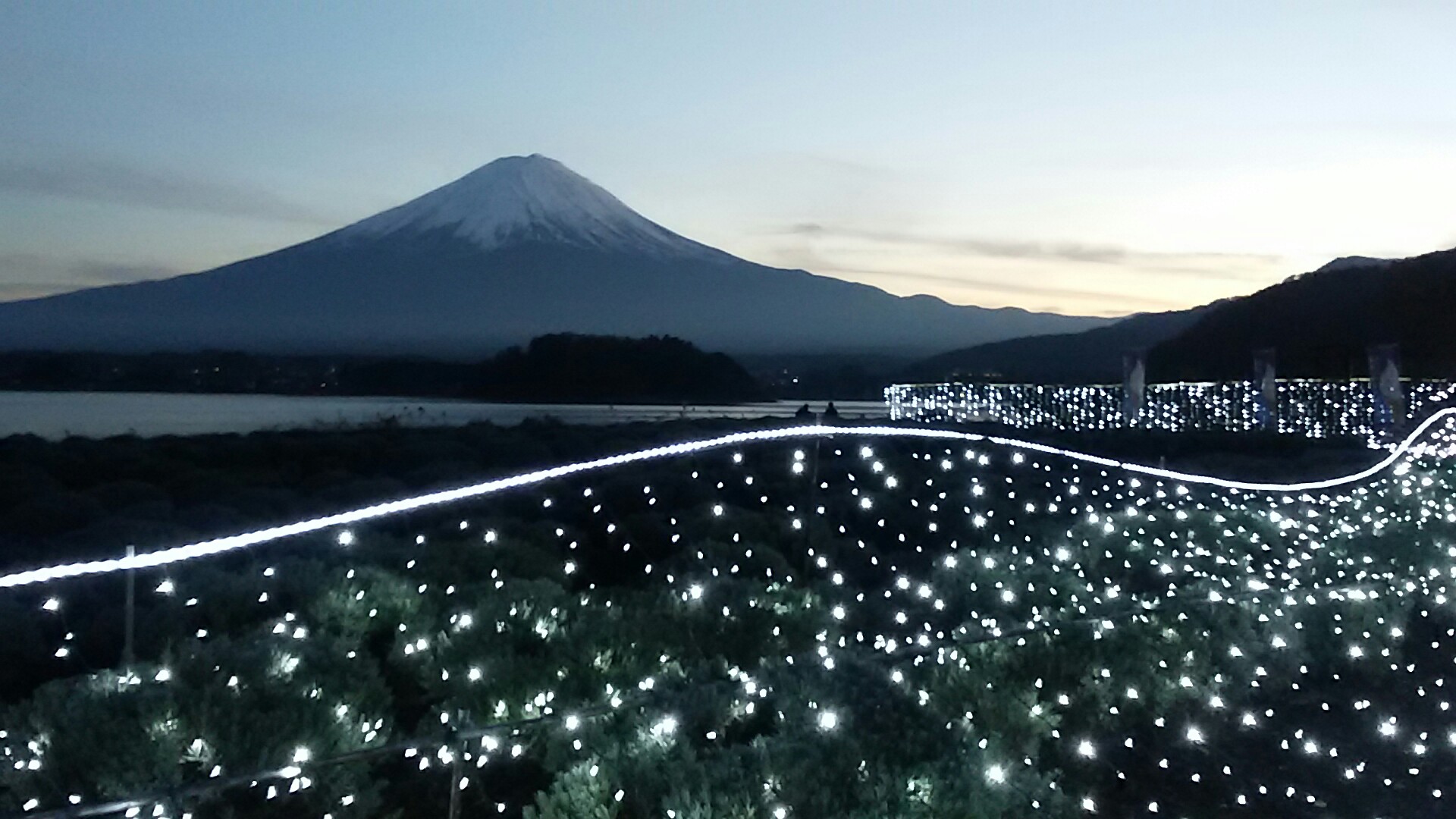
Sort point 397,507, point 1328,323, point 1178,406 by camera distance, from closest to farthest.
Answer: point 397,507 → point 1178,406 → point 1328,323

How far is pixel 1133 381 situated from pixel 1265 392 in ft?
8.16

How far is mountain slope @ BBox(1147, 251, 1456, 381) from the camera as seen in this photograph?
60781 mm

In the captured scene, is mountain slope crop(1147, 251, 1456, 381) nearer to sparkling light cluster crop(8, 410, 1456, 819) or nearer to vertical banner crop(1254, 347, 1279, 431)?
vertical banner crop(1254, 347, 1279, 431)

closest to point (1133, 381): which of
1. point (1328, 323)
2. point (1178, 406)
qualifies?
point (1178, 406)

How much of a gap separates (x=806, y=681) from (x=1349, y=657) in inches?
151

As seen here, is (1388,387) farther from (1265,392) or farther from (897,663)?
(897,663)

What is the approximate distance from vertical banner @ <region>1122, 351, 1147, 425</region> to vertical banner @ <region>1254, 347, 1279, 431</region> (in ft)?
7.10

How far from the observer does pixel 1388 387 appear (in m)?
19.4

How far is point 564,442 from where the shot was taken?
18109 millimetres

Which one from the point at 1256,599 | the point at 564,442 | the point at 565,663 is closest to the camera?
the point at 565,663

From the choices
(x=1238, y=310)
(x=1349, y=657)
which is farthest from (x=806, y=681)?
(x=1238, y=310)

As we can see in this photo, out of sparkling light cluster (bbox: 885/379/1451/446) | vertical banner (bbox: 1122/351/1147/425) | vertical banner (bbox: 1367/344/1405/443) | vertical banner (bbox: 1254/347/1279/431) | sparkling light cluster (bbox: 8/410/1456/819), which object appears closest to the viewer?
sparkling light cluster (bbox: 8/410/1456/819)

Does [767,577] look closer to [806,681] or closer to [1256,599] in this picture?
[1256,599]

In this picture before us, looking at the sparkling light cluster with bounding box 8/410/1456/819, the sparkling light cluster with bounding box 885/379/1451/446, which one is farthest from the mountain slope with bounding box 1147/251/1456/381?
the sparkling light cluster with bounding box 8/410/1456/819
